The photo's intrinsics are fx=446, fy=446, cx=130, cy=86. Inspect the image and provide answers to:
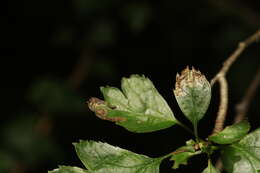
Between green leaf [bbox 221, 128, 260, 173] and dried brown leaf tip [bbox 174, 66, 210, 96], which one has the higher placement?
dried brown leaf tip [bbox 174, 66, 210, 96]

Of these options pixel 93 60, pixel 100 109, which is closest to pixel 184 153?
pixel 100 109

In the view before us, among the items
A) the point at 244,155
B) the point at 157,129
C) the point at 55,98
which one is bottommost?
the point at 244,155

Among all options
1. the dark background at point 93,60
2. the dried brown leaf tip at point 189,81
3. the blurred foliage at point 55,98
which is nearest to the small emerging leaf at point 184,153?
the dried brown leaf tip at point 189,81

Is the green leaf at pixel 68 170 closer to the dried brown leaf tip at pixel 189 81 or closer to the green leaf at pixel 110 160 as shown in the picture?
the green leaf at pixel 110 160

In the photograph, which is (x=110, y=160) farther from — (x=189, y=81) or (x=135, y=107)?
(x=189, y=81)

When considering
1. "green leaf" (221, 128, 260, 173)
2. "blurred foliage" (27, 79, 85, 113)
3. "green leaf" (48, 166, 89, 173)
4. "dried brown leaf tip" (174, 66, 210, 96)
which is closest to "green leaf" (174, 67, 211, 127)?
"dried brown leaf tip" (174, 66, 210, 96)

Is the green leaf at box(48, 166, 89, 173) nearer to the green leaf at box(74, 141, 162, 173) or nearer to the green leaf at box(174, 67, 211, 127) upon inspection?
the green leaf at box(74, 141, 162, 173)
